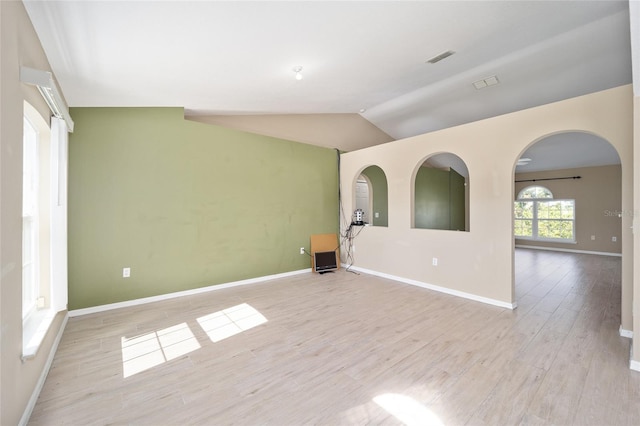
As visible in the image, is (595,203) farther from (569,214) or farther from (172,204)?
(172,204)

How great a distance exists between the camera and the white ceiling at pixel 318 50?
6.56 feet

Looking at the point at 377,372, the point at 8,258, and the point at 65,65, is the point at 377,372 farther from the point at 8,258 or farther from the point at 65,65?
the point at 65,65

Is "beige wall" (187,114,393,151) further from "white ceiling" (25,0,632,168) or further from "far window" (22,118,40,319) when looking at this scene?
"far window" (22,118,40,319)

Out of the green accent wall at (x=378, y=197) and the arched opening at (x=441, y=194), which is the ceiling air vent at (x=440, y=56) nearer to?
the green accent wall at (x=378, y=197)

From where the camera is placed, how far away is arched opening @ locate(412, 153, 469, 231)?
7.79m

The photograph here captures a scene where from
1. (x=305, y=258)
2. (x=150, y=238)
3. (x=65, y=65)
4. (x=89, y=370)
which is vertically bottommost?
(x=89, y=370)

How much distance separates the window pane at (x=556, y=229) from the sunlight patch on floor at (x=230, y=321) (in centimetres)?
893

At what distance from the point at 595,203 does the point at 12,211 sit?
1063 cm

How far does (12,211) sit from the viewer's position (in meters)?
1.44

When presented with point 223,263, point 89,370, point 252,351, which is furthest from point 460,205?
point 89,370

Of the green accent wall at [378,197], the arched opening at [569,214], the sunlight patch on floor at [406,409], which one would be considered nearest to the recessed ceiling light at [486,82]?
the arched opening at [569,214]

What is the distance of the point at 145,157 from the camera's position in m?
3.49

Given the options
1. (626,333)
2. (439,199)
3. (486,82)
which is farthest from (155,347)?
(439,199)

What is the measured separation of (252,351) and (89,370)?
1226mm
